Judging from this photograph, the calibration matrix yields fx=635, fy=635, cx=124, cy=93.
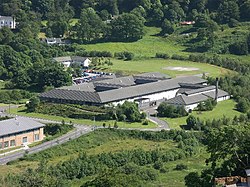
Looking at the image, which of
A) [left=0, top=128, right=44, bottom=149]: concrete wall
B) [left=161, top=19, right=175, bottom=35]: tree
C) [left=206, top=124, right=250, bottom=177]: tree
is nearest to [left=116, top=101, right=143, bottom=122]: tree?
[left=0, top=128, right=44, bottom=149]: concrete wall

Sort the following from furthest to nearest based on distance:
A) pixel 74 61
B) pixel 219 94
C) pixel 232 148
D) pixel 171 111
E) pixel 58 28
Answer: pixel 58 28 < pixel 74 61 < pixel 219 94 < pixel 171 111 < pixel 232 148

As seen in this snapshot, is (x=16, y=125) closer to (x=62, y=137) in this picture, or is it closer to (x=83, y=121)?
(x=62, y=137)

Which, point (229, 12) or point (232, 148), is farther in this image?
point (229, 12)

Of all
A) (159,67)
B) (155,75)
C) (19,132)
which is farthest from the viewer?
(159,67)

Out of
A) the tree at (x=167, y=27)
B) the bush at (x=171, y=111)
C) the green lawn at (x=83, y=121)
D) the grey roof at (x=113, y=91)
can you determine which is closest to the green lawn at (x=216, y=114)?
the bush at (x=171, y=111)

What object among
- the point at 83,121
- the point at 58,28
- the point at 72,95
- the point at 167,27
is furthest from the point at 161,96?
the point at 167,27

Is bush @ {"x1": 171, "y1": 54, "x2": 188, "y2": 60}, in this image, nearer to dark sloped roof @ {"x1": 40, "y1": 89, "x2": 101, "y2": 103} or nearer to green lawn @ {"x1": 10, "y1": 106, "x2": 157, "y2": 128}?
dark sloped roof @ {"x1": 40, "y1": 89, "x2": 101, "y2": 103}
